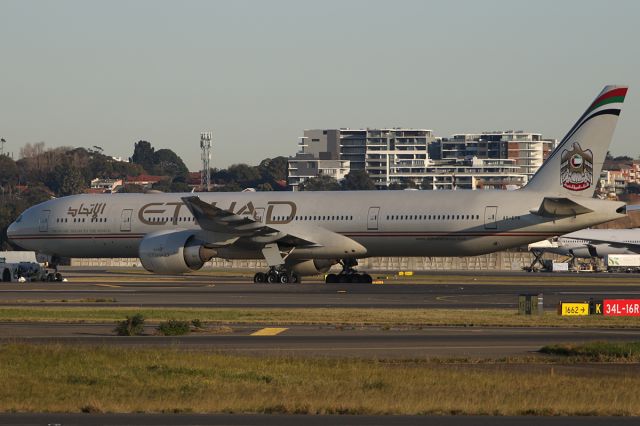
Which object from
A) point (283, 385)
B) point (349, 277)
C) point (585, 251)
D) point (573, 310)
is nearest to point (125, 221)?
point (349, 277)

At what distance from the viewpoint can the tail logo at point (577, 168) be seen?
178ft

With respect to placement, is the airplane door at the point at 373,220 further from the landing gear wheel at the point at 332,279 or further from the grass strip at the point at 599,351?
the grass strip at the point at 599,351

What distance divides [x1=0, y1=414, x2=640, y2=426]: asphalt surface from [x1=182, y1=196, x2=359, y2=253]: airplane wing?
→ 3850 centimetres

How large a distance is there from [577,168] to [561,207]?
8.84 feet

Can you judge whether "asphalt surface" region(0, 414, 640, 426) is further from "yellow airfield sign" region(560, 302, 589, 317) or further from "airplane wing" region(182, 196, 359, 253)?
"airplane wing" region(182, 196, 359, 253)

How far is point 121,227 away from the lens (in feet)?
203

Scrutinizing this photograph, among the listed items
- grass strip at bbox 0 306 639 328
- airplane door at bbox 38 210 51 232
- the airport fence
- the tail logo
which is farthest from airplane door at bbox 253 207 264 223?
the airport fence

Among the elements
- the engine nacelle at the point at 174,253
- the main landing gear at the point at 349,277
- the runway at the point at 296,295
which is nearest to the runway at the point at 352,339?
the runway at the point at 296,295

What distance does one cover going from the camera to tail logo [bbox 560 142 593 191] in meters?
54.2

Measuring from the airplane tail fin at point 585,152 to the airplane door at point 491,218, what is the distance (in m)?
2.31

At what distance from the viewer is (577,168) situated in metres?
54.4

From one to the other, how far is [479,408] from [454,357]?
656 cm

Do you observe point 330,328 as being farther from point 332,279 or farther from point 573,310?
point 332,279

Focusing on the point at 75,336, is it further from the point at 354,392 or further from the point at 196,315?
the point at 354,392
